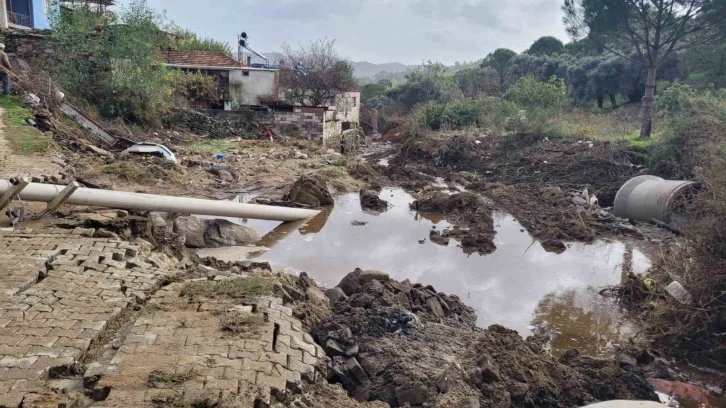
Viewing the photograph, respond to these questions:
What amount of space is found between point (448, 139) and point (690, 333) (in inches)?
671

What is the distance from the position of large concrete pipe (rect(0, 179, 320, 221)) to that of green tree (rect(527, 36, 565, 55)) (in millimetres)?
42820

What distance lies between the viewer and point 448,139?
22.9 m

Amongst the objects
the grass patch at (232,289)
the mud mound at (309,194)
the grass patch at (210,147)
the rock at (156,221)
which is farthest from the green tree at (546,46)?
the grass patch at (232,289)

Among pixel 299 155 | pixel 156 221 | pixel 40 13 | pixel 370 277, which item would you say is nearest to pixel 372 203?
pixel 299 155

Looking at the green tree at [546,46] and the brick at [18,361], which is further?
the green tree at [546,46]

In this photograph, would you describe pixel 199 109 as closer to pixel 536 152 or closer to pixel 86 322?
pixel 536 152

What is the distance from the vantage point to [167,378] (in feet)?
12.3

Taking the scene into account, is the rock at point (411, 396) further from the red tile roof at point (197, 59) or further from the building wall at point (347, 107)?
the building wall at point (347, 107)

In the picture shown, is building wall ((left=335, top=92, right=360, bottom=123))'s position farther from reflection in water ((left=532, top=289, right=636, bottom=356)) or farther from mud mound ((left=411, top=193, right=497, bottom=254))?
reflection in water ((left=532, top=289, right=636, bottom=356))

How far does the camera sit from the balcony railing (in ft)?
89.9

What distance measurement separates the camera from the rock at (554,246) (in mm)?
10809

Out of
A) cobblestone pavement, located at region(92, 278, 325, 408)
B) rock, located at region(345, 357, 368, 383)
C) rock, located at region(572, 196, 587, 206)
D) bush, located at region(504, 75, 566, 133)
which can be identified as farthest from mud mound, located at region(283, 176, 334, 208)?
bush, located at region(504, 75, 566, 133)

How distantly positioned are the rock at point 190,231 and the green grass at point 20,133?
15.7 ft

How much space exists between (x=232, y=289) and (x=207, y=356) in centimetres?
134
